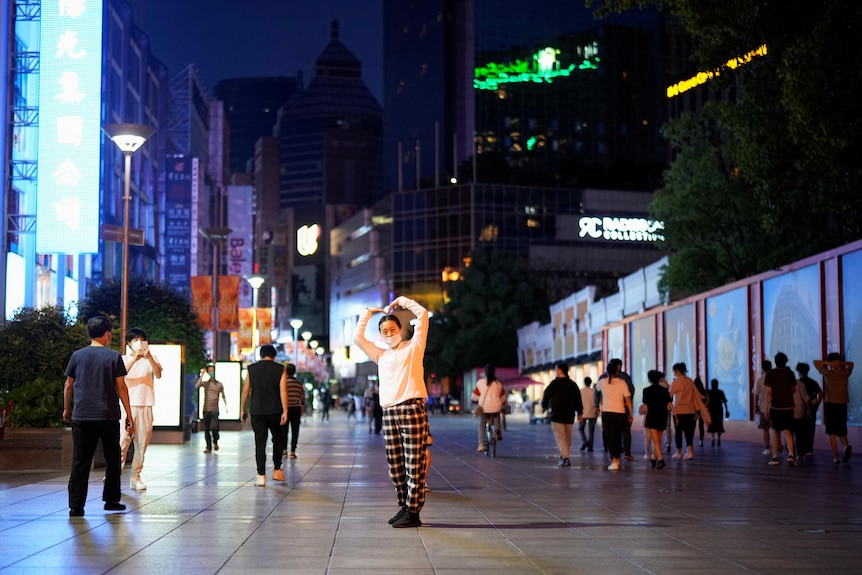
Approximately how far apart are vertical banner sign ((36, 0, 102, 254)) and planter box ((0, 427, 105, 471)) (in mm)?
22606

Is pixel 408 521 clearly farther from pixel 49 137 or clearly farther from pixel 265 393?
pixel 49 137

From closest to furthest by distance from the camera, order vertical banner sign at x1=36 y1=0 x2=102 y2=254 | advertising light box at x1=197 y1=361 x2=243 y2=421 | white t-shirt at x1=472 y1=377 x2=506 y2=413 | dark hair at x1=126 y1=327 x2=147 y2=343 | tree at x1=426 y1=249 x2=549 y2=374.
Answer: dark hair at x1=126 y1=327 x2=147 y2=343 < white t-shirt at x1=472 y1=377 x2=506 y2=413 < advertising light box at x1=197 y1=361 x2=243 y2=421 < vertical banner sign at x1=36 y1=0 x2=102 y2=254 < tree at x1=426 y1=249 x2=549 y2=374

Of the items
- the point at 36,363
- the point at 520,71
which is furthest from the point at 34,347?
the point at 520,71

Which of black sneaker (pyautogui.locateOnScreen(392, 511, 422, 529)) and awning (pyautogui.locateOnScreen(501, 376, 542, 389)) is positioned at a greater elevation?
awning (pyautogui.locateOnScreen(501, 376, 542, 389))

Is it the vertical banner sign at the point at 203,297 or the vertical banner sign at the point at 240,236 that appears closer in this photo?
the vertical banner sign at the point at 203,297

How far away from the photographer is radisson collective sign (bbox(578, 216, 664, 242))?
121 metres

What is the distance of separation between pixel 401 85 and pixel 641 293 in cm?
8777

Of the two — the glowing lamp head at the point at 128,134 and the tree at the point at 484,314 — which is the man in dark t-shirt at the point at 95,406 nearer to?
the glowing lamp head at the point at 128,134

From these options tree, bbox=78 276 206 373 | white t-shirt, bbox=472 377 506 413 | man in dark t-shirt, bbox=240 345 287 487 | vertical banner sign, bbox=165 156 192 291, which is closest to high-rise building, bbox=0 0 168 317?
tree, bbox=78 276 206 373

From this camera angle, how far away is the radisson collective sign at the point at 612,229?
396 feet

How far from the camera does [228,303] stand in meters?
50.5

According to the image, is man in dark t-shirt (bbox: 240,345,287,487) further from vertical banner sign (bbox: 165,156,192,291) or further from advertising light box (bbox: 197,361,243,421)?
vertical banner sign (bbox: 165,156,192,291)

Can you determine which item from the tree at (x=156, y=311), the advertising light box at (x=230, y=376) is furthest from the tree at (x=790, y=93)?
the tree at (x=156, y=311)

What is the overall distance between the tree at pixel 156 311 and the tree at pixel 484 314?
176 ft
